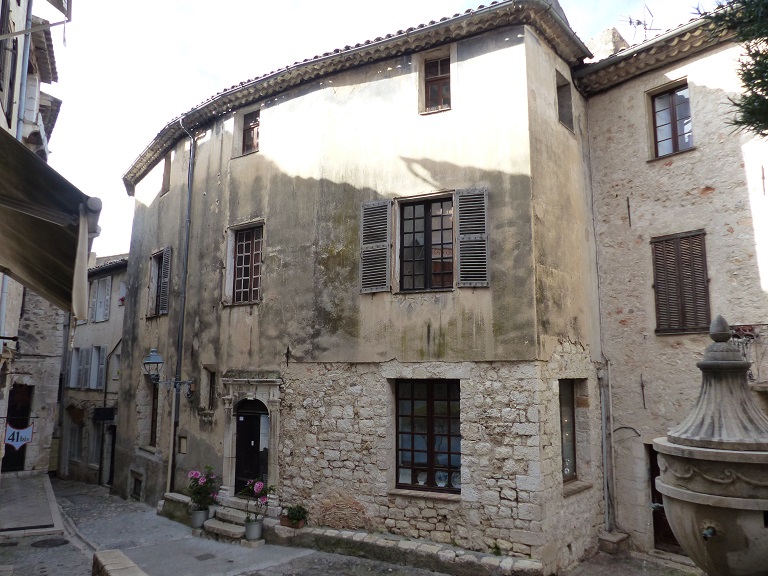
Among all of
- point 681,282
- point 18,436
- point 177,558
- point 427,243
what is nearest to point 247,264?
point 427,243

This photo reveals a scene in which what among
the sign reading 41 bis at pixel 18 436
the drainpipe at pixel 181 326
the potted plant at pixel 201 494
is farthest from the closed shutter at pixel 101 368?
the potted plant at pixel 201 494

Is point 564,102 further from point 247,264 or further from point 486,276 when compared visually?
point 247,264

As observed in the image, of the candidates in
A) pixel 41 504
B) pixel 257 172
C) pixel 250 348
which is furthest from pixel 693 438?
pixel 41 504

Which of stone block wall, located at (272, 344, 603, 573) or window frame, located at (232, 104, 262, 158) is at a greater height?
window frame, located at (232, 104, 262, 158)

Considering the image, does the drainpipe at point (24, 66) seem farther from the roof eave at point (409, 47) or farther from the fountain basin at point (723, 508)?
the fountain basin at point (723, 508)

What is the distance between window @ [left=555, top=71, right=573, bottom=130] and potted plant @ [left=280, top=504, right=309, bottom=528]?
26.3ft

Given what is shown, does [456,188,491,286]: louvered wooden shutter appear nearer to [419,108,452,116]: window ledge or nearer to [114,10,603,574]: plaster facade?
[114,10,603,574]: plaster facade

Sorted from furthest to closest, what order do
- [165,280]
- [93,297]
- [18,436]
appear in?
1. [93,297]
2. [18,436]
3. [165,280]

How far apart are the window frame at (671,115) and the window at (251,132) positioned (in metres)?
7.48

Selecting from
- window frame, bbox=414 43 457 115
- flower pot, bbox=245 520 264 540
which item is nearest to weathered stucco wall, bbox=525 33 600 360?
window frame, bbox=414 43 457 115

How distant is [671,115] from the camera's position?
33.1ft

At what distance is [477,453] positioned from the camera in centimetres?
873

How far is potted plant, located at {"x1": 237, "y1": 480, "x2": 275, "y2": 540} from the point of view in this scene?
10.1 metres

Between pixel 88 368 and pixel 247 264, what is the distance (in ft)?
41.5
